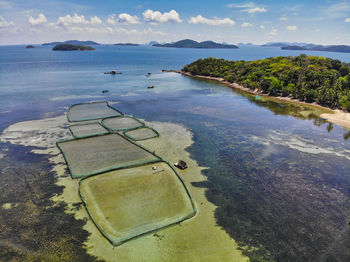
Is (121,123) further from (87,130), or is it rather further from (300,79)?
(300,79)

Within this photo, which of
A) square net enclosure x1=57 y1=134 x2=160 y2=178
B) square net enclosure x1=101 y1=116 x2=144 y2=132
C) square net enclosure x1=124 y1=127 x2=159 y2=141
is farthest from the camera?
square net enclosure x1=101 y1=116 x2=144 y2=132

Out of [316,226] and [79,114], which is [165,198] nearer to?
[316,226]

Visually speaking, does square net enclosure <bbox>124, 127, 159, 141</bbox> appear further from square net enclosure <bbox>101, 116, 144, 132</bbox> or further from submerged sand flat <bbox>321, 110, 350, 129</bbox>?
submerged sand flat <bbox>321, 110, 350, 129</bbox>

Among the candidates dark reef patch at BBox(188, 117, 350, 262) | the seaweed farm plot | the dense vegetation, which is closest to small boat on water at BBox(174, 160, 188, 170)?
the seaweed farm plot

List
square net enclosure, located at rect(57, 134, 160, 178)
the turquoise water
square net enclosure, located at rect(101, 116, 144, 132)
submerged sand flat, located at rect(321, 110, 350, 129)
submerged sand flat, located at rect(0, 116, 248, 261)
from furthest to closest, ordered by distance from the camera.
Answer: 1. submerged sand flat, located at rect(321, 110, 350, 129)
2. square net enclosure, located at rect(101, 116, 144, 132)
3. square net enclosure, located at rect(57, 134, 160, 178)
4. the turquoise water
5. submerged sand flat, located at rect(0, 116, 248, 261)

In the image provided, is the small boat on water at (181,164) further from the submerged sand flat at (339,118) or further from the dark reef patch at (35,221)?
the submerged sand flat at (339,118)
